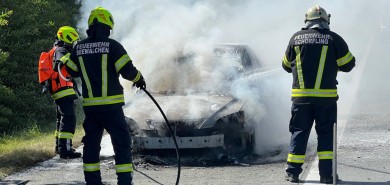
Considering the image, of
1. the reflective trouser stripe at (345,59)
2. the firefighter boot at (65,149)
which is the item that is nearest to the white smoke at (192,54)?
the firefighter boot at (65,149)

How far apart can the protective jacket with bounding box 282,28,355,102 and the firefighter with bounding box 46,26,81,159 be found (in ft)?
11.3

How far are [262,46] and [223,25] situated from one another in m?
1.18

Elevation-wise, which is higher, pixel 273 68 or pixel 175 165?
pixel 273 68

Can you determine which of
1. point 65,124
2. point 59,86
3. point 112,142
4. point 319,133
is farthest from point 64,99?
point 319,133

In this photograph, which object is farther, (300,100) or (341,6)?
(341,6)

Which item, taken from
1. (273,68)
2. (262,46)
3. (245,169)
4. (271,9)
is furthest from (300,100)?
(271,9)

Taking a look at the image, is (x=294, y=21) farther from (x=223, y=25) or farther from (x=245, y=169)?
(x=245, y=169)

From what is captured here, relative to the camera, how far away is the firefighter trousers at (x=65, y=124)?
9367mm

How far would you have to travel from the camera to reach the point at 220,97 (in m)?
9.27

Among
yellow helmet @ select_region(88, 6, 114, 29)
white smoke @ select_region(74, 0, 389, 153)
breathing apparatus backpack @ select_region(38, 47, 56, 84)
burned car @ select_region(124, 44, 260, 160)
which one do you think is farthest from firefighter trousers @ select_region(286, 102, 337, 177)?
breathing apparatus backpack @ select_region(38, 47, 56, 84)

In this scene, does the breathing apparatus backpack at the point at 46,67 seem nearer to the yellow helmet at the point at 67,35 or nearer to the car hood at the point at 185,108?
the yellow helmet at the point at 67,35

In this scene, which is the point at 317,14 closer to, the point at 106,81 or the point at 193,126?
the point at 193,126

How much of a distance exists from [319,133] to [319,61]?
760 mm

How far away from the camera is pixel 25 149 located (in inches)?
379
